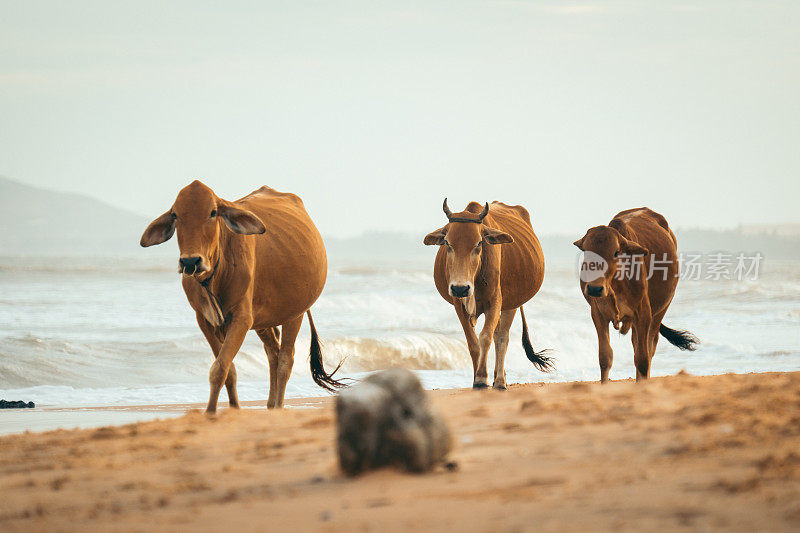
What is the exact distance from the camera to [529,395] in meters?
6.86

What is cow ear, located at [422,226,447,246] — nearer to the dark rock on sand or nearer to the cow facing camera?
the cow facing camera

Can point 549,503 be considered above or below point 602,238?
below

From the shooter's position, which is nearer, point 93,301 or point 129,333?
point 129,333

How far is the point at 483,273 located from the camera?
9.34 m

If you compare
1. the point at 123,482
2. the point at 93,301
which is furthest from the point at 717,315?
the point at 123,482

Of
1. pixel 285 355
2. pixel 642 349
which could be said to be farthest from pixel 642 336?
pixel 285 355

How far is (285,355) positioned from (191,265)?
2249 millimetres

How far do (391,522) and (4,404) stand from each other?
26.6 feet

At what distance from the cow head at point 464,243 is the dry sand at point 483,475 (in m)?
2.62

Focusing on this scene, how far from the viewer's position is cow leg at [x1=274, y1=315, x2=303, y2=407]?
8883 mm

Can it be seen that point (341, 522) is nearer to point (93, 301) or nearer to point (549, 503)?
point (549, 503)

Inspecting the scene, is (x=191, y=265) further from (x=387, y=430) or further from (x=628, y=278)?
(x=628, y=278)

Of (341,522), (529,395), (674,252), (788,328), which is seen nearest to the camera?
(341,522)

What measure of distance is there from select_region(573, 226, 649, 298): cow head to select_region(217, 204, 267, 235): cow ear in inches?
121
